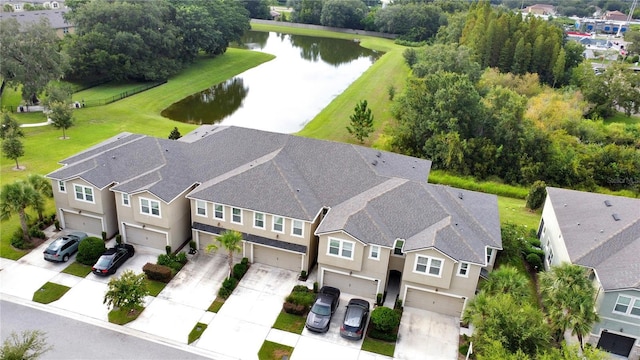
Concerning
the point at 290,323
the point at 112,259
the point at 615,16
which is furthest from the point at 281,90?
the point at 615,16

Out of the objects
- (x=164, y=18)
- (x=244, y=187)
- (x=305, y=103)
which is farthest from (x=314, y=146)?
(x=164, y=18)

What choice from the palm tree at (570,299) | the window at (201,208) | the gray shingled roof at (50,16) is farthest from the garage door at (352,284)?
the gray shingled roof at (50,16)

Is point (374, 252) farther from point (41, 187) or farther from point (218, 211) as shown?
point (41, 187)

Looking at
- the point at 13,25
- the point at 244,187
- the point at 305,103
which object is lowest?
the point at 305,103

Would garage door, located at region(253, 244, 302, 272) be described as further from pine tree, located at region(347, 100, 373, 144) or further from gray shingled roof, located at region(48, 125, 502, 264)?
pine tree, located at region(347, 100, 373, 144)

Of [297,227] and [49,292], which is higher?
[297,227]

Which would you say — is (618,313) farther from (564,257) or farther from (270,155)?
(270,155)

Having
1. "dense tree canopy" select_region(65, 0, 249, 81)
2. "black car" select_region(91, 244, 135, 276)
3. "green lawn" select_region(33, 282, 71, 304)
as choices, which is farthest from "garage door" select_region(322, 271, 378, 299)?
"dense tree canopy" select_region(65, 0, 249, 81)
